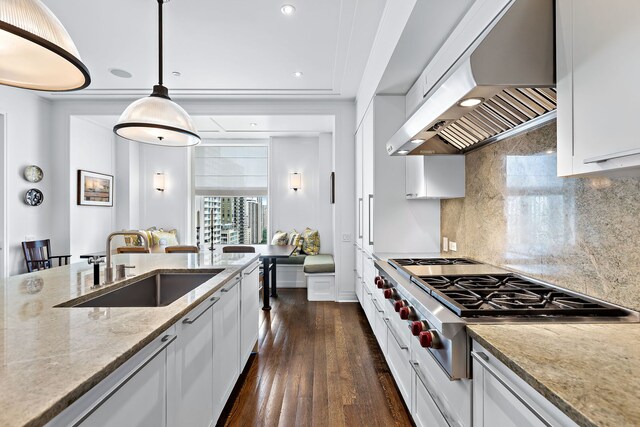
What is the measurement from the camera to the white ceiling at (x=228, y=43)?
2699 millimetres

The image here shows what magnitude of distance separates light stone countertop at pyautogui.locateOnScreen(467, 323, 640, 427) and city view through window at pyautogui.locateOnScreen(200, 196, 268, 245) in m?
5.41

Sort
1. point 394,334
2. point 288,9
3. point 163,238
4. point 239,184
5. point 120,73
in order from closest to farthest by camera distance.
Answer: point 394,334
point 288,9
point 120,73
point 163,238
point 239,184

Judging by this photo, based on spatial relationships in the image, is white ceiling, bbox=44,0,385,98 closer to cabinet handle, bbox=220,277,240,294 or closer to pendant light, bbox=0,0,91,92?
pendant light, bbox=0,0,91,92

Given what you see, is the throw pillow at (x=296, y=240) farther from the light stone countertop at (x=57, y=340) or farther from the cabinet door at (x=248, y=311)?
the light stone countertop at (x=57, y=340)

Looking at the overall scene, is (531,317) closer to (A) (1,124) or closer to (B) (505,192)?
(B) (505,192)

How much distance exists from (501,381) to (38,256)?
5470mm

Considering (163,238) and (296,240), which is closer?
(163,238)

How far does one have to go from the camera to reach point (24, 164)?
14.0ft

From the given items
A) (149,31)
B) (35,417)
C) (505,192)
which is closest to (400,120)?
(505,192)

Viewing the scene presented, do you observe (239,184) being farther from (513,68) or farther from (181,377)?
(513,68)

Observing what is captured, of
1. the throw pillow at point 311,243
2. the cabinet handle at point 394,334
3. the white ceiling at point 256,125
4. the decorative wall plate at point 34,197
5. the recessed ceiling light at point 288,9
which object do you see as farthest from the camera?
the throw pillow at point 311,243

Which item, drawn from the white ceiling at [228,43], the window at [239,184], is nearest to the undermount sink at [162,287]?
the white ceiling at [228,43]

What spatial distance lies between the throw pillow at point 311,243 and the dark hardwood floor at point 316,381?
192 cm

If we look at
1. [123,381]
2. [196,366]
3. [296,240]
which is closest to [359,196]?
[296,240]
